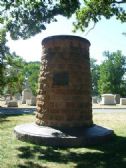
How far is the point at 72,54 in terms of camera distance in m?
11.3

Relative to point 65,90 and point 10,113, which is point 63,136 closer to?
point 65,90

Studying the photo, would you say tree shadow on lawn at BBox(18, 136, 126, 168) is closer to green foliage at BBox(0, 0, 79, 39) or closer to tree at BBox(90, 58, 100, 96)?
green foliage at BBox(0, 0, 79, 39)

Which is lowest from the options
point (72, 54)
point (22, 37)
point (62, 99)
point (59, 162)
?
point (59, 162)

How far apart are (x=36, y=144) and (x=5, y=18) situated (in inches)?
278

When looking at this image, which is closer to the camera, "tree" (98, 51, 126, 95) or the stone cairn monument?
the stone cairn monument

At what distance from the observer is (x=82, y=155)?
8.33 m

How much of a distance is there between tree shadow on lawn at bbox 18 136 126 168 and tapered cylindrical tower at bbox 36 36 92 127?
1884mm

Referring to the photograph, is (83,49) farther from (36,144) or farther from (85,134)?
(36,144)

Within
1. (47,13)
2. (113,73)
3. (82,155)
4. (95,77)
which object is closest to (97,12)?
(47,13)

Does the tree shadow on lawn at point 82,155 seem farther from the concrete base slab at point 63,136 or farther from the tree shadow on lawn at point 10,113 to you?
the tree shadow on lawn at point 10,113

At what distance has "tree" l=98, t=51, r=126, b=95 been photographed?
2342 inches

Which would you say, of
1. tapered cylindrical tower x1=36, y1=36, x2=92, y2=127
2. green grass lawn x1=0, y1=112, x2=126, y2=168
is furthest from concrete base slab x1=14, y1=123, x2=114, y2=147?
tapered cylindrical tower x1=36, y1=36, x2=92, y2=127

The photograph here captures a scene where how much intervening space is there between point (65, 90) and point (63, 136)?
6.76 ft

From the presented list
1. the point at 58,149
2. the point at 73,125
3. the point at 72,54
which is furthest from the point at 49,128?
the point at 72,54
